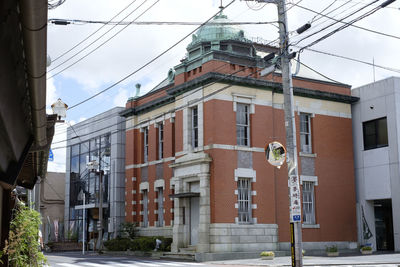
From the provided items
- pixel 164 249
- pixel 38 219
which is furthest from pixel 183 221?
pixel 38 219

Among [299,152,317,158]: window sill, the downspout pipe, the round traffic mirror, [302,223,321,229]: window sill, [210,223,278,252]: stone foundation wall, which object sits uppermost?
[299,152,317,158]: window sill

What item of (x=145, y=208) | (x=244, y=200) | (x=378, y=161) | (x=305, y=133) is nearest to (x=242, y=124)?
(x=244, y=200)

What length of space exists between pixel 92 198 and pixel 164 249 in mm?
12618

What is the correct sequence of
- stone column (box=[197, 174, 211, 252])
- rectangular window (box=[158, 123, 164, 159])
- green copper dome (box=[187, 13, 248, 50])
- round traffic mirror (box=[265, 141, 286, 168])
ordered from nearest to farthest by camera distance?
1. round traffic mirror (box=[265, 141, 286, 168])
2. stone column (box=[197, 174, 211, 252])
3. green copper dome (box=[187, 13, 248, 50])
4. rectangular window (box=[158, 123, 164, 159])

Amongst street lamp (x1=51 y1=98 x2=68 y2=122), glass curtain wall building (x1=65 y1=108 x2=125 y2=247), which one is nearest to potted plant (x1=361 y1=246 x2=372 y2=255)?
glass curtain wall building (x1=65 y1=108 x2=125 y2=247)

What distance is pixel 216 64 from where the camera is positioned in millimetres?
30438

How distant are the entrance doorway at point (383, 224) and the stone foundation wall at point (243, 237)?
329 inches

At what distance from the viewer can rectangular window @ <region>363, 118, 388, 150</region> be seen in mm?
33531

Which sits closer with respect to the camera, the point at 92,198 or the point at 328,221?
the point at 328,221

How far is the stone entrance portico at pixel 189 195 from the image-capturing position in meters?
28.9

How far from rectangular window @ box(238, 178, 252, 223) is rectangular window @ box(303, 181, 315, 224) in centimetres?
405

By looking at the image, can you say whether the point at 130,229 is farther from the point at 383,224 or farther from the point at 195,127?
the point at 383,224

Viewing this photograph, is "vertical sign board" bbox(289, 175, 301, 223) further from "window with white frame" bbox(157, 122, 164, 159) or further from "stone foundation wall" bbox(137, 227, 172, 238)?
"window with white frame" bbox(157, 122, 164, 159)

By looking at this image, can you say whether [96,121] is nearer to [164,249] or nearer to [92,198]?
[92,198]
